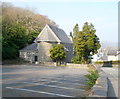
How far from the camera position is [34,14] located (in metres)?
54.9

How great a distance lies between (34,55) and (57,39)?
6.00m

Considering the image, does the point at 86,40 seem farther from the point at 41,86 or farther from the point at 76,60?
the point at 41,86

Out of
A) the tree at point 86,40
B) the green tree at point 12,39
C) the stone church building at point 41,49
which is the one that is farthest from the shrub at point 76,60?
the green tree at point 12,39

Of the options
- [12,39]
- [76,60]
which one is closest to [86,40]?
[76,60]

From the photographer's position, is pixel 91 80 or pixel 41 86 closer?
pixel 41 86

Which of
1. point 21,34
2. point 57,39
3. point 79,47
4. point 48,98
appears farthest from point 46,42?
point 48,98

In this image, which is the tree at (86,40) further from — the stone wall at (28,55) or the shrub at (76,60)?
the stone wall at (28,55)

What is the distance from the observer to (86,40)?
35281 millimetres

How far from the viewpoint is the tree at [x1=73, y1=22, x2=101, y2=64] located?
113ft

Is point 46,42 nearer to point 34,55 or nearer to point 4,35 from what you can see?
point 34,55

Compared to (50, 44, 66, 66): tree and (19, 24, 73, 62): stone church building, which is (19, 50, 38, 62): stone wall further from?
(50, 44, 66, 66): tree

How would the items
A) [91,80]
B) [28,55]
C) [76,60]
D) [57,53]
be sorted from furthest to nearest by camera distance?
[76,60]
[28,55]
[57,53]
[91,80]

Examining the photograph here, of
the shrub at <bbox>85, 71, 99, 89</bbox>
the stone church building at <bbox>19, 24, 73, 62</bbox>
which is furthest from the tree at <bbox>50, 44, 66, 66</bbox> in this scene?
the shrub at <bbox>85, 71, 99, 89</bbox>

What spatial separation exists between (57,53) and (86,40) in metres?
6.00
